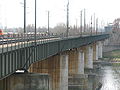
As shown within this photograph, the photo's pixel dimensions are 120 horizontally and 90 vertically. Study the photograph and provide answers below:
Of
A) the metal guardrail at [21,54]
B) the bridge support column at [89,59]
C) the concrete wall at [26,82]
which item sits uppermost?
the metal guardrail at [21,54]

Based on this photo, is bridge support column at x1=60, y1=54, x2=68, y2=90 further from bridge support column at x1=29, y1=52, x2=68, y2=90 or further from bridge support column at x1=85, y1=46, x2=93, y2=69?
bridge support column at x1=85, y1=46, x2=93, y2=69

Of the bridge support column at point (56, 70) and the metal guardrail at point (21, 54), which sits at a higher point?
the metal guardrail at point (21, 54)

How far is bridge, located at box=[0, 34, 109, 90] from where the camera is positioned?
2116cm

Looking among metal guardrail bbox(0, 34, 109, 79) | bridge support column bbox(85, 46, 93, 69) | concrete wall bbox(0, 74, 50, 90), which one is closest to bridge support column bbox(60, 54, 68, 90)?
metal guardrail bbox(0, 34, 109, 79)

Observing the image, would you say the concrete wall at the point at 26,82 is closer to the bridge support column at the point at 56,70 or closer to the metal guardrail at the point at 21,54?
the metal guardrail at the point at 21,54

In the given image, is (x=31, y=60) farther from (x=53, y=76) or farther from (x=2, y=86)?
(x=53, y=76)

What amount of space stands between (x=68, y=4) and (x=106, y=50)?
96.4 m

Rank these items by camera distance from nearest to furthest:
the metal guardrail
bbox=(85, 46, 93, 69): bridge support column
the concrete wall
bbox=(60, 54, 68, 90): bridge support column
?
the metal guardrail < the concrete wall < bbox=(60, 54, 68, 90): bridge support column < bbox=(85, 46, 93, 69): bridge support column

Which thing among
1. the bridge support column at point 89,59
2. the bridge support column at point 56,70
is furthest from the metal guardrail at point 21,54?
the bridge support column at point 89,59

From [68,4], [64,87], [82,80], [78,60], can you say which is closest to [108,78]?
[78,60]

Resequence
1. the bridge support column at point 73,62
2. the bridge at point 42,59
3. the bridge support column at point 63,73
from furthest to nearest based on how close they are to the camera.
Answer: the bridge support column at point 73,62 < the bridge support column at point 63,73 < the bridge at point 42,59

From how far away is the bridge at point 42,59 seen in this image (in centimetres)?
2116

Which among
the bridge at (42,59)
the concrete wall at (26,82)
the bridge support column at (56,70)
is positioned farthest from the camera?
the bridge support column at (56,70)

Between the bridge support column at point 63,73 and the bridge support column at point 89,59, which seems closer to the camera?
the bridge support column at point 63,73
